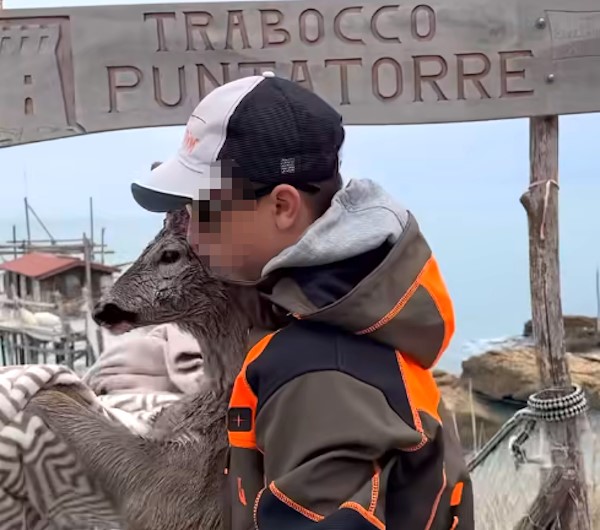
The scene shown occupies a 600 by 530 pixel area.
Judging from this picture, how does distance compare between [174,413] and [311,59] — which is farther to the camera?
[311,59]

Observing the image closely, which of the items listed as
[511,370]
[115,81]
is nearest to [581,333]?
[511,370]

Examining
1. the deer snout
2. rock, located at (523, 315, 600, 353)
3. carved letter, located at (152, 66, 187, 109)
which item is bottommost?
rock, located at (523, 315, 600, 353)

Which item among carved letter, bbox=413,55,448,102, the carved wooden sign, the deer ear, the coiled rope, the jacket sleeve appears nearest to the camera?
the jacket sleeve

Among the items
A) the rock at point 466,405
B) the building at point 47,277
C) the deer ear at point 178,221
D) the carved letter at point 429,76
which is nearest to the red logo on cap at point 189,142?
the deer ear at point 178,221

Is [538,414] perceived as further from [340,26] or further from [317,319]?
[317,319]

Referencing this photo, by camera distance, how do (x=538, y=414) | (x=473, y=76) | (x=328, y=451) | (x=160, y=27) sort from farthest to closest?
(x=538, y=414) < (x=473, y=76) < (x=160, y=27) < (x=328, y=451)

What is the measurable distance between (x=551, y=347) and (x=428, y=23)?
3.22ft

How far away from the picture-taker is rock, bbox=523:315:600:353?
4457 millimetres

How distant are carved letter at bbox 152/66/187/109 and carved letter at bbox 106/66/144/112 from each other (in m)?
0.03

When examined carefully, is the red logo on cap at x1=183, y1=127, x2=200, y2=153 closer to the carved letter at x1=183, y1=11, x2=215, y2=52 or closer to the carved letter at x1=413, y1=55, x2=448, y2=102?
the carved letter at x1=183, y1=11, x2=215, y2=52

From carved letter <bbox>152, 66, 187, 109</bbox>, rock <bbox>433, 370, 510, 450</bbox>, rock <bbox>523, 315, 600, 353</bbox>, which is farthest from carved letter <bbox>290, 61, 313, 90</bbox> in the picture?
rock <bbox>523, 315, 600, 353</bbox>

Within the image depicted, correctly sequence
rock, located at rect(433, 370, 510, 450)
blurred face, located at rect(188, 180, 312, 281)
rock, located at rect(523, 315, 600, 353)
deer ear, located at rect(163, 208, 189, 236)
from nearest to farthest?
blurred face, located at rect(188, 180, 312, 281) < deer ear, located at rect(163, 208, 189, 236) < rock, located at rect(433, 370, 510, 450) < rock, located at rect(523, 315, 600, 353)

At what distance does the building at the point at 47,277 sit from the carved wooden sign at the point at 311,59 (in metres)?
1.13

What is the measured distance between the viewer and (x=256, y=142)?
0.75 m
